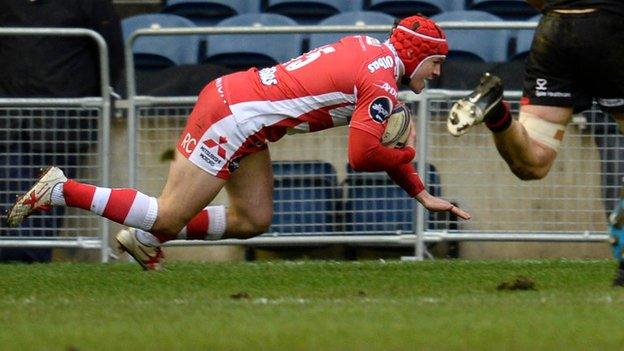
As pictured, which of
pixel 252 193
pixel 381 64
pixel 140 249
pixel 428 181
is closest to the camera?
pixel 381 64

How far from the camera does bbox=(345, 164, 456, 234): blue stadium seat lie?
423 inches

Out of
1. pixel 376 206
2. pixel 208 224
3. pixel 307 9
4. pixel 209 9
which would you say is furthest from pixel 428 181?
pixel 209 9

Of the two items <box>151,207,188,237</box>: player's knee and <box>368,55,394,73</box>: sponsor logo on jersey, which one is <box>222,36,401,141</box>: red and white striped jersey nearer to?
<box>368,55,394,73</box>: sponsor logo on jersey

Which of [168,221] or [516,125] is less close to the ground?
[516,125]

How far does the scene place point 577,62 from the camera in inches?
331

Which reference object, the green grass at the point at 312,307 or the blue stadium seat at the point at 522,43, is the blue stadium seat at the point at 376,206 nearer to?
the green grass at the point at 312,307

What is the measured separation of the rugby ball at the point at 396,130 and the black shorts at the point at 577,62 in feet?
2.32

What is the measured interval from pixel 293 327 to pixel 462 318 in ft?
2.54

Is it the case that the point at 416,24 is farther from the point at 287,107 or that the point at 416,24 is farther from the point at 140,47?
the point at 140,47

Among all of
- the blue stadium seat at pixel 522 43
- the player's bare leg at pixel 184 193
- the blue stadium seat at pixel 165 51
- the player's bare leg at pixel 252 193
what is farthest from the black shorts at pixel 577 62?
the blue stadium seat at pixel 165 51

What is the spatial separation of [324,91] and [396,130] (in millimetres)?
441

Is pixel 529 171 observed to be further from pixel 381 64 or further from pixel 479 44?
pixel 479 44

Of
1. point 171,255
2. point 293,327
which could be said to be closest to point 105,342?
point 293,327

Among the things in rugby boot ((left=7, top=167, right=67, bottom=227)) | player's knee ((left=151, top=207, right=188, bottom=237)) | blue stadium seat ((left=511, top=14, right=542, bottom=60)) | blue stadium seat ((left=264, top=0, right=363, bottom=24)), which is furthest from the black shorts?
blue stadium seat ((left=264, top=0, right=363, bottom=24))
